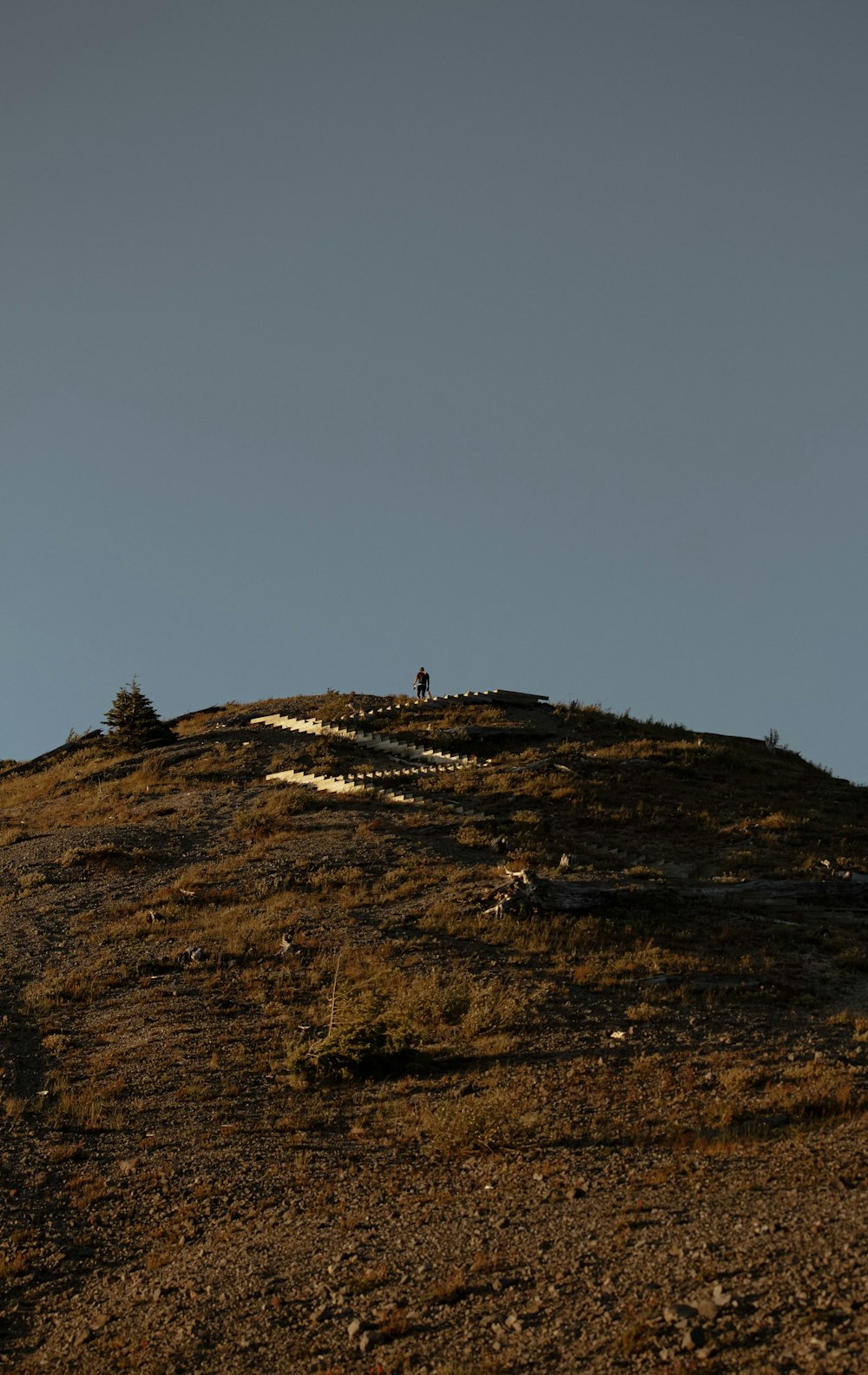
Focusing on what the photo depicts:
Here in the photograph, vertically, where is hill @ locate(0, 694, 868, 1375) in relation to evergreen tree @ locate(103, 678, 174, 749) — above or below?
below

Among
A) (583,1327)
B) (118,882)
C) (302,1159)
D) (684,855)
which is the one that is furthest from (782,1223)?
(118,882)

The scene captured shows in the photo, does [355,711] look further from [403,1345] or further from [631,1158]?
[403,1345]

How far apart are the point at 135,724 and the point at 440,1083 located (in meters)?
34.8

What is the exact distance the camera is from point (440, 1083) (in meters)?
15.9

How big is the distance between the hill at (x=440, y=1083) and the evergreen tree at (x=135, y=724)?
12.7 metres

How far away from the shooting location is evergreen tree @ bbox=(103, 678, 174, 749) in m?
47.2

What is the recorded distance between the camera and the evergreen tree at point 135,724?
4722 cm

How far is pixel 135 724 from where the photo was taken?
157ft

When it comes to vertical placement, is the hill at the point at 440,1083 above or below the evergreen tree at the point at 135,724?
below

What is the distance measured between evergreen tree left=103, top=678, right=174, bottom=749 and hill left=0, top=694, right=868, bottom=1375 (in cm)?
1268

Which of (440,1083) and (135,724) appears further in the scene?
(135,724)

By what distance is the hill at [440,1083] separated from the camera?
949 cm

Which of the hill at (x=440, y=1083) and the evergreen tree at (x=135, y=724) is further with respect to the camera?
the evergreen tree at (x=135, y=724)

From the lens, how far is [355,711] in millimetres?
46188
